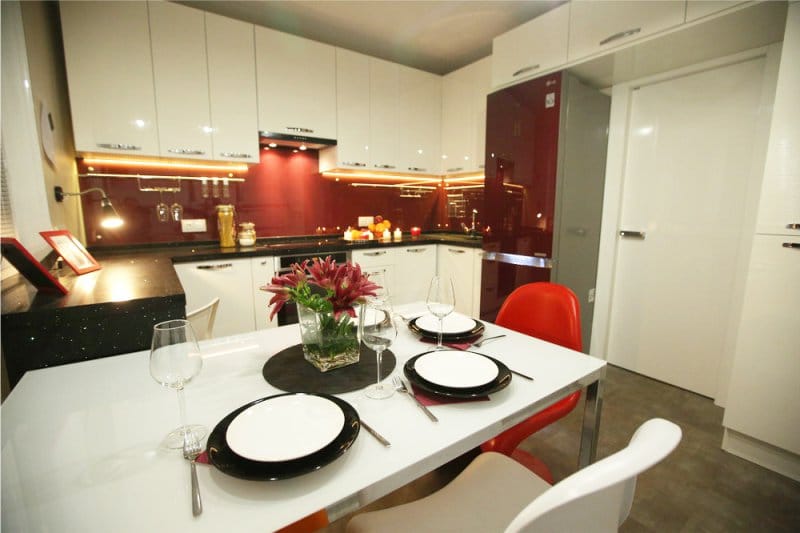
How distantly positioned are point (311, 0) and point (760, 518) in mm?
3709

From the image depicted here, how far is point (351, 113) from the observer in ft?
10.4

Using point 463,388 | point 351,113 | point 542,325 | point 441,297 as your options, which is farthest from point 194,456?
point 351,113

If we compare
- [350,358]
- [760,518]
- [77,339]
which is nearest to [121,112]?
[77,339]

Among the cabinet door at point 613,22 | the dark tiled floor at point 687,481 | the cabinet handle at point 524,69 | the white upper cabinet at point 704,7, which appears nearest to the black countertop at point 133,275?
the dark tiled floor at point 687,481

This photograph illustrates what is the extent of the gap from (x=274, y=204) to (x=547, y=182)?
2.24 metres

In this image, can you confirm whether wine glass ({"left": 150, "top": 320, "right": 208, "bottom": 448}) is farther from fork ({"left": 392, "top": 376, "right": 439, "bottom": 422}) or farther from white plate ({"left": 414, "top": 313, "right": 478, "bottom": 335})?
white plate ({"left": 414, "top": 313, "right": 478, "bottom": 335})

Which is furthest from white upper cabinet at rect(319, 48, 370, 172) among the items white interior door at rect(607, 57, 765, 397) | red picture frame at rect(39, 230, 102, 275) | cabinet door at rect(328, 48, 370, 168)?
white interior door at rect(607, 57, 765, 397)

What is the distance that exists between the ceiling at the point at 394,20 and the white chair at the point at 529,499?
9.55 ft

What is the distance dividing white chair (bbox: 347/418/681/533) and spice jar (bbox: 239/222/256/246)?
2488 mm

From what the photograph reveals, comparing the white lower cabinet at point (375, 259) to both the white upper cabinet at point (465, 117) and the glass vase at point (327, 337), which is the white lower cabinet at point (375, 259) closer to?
the white upper cabinet at point (465, 117)

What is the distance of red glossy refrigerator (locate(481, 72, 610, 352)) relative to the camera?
2389 millimetres

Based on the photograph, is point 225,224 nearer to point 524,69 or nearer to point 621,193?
point 524,69

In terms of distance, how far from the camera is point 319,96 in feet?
9.80

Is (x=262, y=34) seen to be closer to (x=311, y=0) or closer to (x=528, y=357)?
(x=311, y=0)
